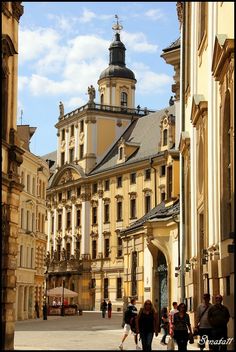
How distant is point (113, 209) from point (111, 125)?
11266mm

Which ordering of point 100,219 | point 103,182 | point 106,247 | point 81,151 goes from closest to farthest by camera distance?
point 106,247
point 103,182
point 100,219
point 81,151

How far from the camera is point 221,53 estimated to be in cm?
1764

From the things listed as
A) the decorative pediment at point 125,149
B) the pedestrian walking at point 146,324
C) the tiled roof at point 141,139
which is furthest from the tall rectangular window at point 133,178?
the pedestrian walking at point 146,324

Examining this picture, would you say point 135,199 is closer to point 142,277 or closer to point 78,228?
point 78,228

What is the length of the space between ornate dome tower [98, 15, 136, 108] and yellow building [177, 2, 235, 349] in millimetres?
61677

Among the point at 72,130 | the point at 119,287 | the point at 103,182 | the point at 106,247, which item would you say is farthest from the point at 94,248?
the point at 72,130

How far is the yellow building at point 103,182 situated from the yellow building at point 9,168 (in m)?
50.5

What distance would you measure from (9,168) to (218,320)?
8.70m

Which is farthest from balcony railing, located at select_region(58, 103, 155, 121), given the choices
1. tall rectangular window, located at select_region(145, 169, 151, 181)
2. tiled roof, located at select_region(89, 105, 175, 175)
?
tall rectangular window, located at select_region(145, 169, 151, 181)

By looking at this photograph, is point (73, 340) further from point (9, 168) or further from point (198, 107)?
point (198, 107)

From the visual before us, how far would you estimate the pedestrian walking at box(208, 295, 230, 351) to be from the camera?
14.8 meters

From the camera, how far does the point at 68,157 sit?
89500 millimetres

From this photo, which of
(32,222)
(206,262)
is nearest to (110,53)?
(32,222)

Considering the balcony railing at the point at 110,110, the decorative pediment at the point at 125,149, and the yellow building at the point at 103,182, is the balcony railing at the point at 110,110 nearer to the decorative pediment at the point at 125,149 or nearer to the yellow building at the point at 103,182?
the yellow building at the point at 103,182
